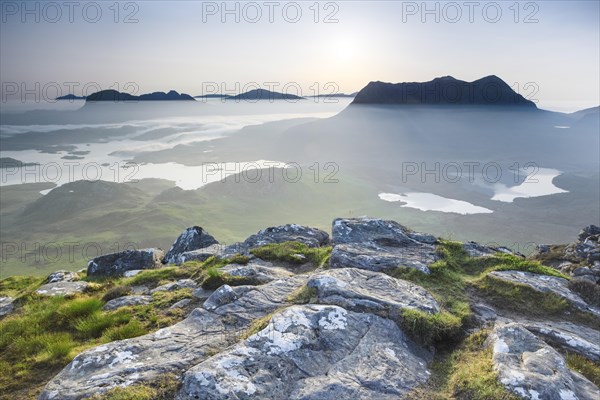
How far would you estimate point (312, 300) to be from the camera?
10.3 metres

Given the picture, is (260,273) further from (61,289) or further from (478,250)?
(478,250)

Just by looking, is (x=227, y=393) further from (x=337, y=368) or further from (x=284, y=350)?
(x=337, y=368)

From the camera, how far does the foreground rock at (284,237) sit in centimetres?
2086

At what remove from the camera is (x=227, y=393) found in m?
6.64

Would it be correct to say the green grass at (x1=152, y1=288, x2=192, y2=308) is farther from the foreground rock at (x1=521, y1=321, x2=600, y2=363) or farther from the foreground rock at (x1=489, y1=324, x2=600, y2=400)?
the foreground rock at (x1=521, y1=321, x2=600, y2=363)

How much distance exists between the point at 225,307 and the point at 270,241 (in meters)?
11.4

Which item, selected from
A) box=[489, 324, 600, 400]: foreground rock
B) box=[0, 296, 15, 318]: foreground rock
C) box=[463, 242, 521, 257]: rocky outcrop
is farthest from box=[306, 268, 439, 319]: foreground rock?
box=[0, 296, 15, 318]: foreground rock

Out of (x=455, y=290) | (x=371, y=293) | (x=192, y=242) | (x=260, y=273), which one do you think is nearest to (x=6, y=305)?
(x=260, y=273)

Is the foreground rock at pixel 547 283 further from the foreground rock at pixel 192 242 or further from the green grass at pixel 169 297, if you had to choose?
the foreground rock at pixel 192 242

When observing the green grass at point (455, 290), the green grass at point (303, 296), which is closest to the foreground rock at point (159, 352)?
the green grass at point (303, 296)

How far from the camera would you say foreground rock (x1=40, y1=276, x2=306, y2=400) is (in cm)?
716

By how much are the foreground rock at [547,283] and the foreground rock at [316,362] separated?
676 centimetres

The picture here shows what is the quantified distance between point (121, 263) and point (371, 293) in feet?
58.1

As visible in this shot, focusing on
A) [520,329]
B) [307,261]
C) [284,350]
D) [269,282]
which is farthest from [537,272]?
[284,350]
